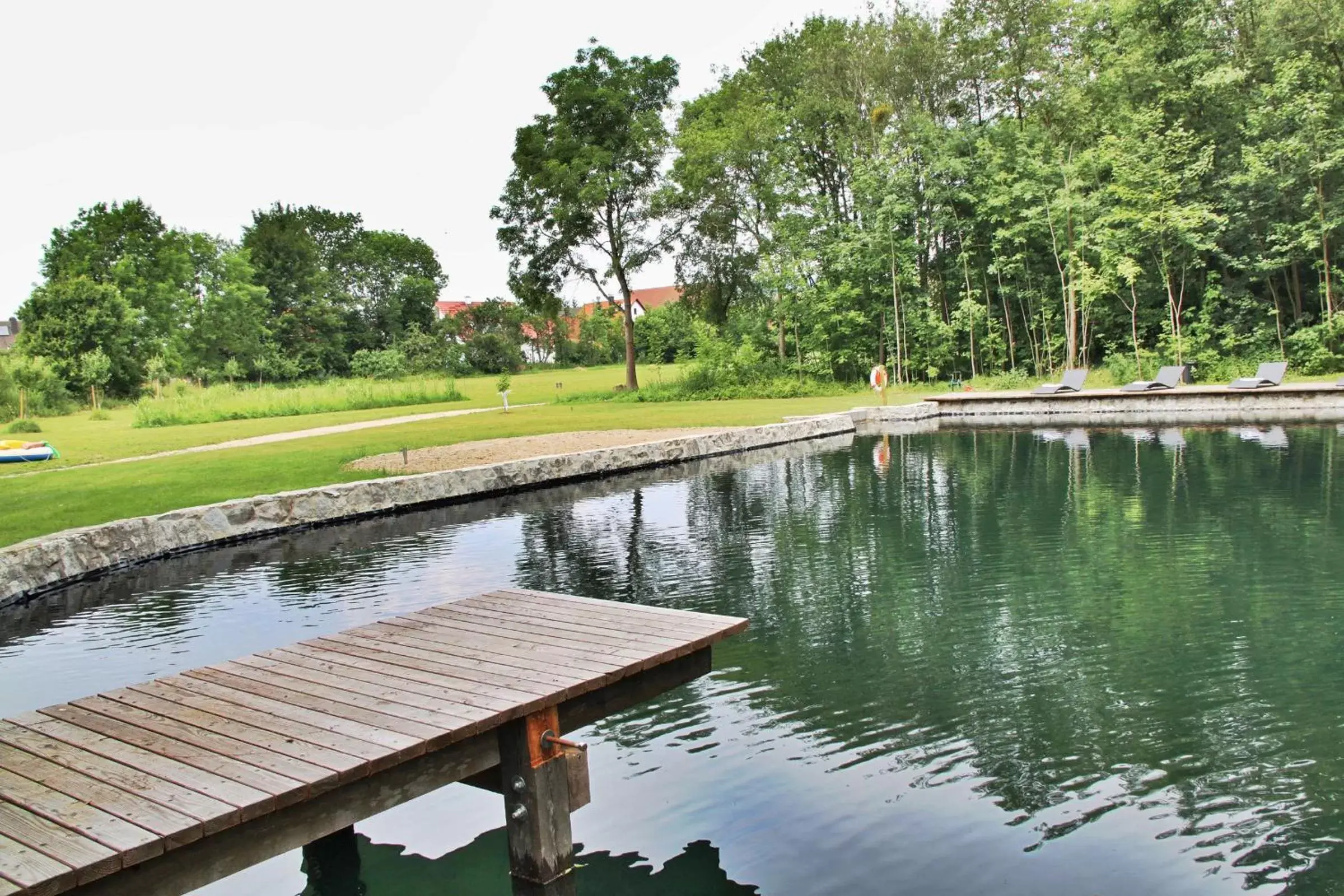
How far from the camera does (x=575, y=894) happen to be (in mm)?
3504

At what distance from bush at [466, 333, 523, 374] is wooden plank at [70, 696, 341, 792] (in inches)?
1614

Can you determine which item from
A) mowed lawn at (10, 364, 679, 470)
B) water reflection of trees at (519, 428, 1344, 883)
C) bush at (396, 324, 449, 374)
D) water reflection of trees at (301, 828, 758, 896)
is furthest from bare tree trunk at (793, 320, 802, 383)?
water reflection of trees at (301, 828, 758, 896)

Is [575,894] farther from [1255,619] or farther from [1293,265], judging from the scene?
[1293,265]

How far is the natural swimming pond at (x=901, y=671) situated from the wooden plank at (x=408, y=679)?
73 centimetres

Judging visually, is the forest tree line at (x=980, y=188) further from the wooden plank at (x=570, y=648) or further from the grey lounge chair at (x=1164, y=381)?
the wooden plank at (x=570, y=648)

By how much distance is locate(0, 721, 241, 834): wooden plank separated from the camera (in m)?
2.64

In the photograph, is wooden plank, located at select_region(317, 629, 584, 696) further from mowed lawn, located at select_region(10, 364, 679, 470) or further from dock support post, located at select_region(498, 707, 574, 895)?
mowed lawn, located at select_region(10, 364, 679, 470)

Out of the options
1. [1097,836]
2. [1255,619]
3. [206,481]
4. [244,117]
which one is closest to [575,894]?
[1097,836]

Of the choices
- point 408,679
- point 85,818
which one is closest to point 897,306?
point 408,679

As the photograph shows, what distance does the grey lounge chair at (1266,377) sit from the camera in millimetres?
19719

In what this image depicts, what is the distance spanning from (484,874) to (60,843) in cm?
156

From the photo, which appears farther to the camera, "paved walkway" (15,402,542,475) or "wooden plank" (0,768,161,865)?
"paved walkway" (15,402,542,475)

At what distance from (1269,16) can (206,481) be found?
2472 cm

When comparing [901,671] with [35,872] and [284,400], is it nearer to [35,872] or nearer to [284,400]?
[35,872]
